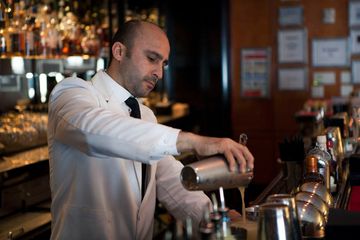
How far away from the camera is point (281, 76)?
8375 millimetres

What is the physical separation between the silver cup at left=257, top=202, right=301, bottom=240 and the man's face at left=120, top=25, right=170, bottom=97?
3.01 feet

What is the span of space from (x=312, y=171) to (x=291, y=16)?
230 inches

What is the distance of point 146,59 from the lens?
253cm

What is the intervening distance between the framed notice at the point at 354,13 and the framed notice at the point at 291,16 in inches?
22.8

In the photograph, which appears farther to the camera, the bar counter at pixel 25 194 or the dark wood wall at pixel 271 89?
the dark wood wall at pixel 271 89

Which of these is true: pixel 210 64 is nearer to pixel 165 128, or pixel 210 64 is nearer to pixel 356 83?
pixel 356 83

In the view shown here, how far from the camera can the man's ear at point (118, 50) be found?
2.59m

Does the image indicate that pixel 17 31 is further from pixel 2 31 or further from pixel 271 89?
pixel 271 89

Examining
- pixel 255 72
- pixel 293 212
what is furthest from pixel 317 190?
pixel 255 72

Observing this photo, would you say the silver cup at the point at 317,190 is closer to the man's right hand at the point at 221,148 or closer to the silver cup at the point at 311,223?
the silver cup at the point at 311,223

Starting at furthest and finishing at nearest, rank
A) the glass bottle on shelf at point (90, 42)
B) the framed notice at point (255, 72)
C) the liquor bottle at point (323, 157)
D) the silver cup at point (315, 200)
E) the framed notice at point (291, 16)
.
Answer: the framed notice at point (255, 72) → the framed notice at point (291, 16) → the glass bottle on shelf at point (90, 42) → the liquor bottle at point (323, 157) → the silver cup at point (315, 200)

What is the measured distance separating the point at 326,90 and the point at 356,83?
36cm

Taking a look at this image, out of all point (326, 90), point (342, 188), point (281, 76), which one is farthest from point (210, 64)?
point (342, 188)

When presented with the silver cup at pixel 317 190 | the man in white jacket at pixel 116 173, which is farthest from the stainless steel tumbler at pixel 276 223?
the man in white jacket at pixel 116 173
